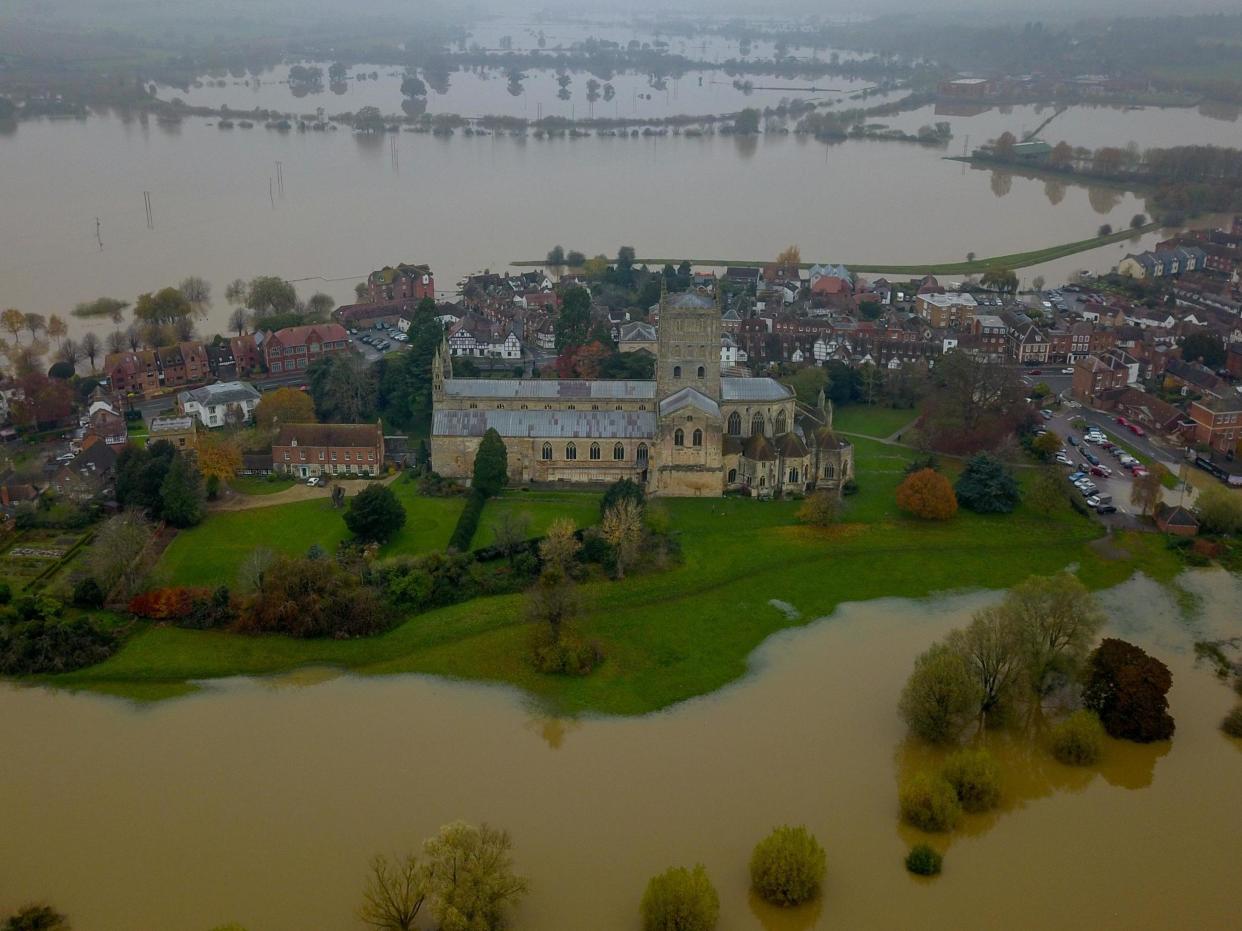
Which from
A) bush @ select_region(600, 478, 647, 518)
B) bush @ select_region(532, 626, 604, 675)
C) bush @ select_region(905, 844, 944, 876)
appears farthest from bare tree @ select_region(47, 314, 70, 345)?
bush @ select_region(905, 844, 944, 876)

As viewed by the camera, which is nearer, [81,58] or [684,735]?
[684,735]

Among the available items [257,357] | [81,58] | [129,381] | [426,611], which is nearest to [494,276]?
[257,357]

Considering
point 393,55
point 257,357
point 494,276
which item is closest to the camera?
point 257,357

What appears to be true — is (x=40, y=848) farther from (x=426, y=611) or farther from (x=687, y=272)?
(x=687, y=272)

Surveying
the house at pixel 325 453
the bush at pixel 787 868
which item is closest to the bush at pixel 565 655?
the bush at pixel 787 868

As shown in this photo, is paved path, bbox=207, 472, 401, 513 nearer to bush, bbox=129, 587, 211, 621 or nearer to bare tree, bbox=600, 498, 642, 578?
bush, bbox=129, 587, 211, 621

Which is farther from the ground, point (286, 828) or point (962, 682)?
point (962, 682)
